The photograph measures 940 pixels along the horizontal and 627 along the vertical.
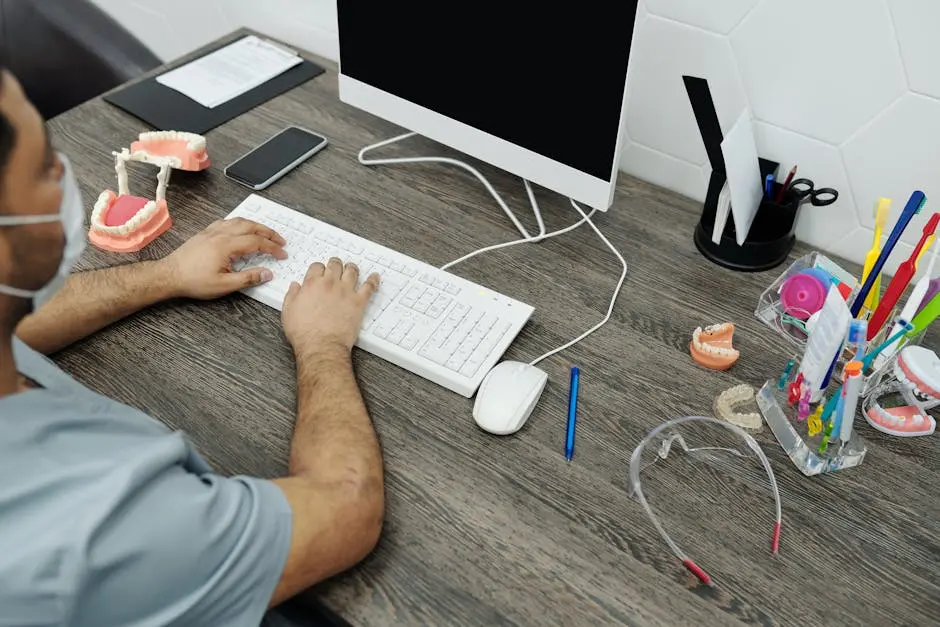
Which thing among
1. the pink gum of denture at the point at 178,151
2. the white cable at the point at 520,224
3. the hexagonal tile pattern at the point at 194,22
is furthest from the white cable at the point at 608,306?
the hexagonal tile pattern at the point at 194,22

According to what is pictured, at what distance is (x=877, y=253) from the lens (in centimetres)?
94

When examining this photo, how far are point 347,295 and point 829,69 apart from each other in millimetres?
708

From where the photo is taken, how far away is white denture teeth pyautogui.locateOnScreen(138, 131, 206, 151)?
4.07ft

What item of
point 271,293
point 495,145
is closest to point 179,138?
point 271,293

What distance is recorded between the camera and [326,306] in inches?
39.8

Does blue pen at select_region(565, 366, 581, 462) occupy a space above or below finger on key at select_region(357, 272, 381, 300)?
below

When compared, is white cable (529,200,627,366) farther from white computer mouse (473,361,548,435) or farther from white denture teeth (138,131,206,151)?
white denture teeth (138,131,206,151)

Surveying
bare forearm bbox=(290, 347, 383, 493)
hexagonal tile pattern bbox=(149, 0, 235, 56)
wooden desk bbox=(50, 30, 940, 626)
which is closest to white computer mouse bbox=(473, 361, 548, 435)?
wooden desk bbox=(50, 30, 940, 626)

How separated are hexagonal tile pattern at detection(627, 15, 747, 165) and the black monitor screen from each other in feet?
0.45

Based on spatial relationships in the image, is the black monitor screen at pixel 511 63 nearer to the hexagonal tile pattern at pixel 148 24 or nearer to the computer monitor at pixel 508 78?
the computer monitor at pixel 508 78

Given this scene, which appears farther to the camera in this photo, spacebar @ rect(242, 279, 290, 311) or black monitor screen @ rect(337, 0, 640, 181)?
spacebar @ rect(242, 279, 290, 311)

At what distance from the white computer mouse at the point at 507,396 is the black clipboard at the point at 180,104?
2.48 ft

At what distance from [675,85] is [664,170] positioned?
145mm

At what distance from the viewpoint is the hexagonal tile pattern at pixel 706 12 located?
1.07 metres
